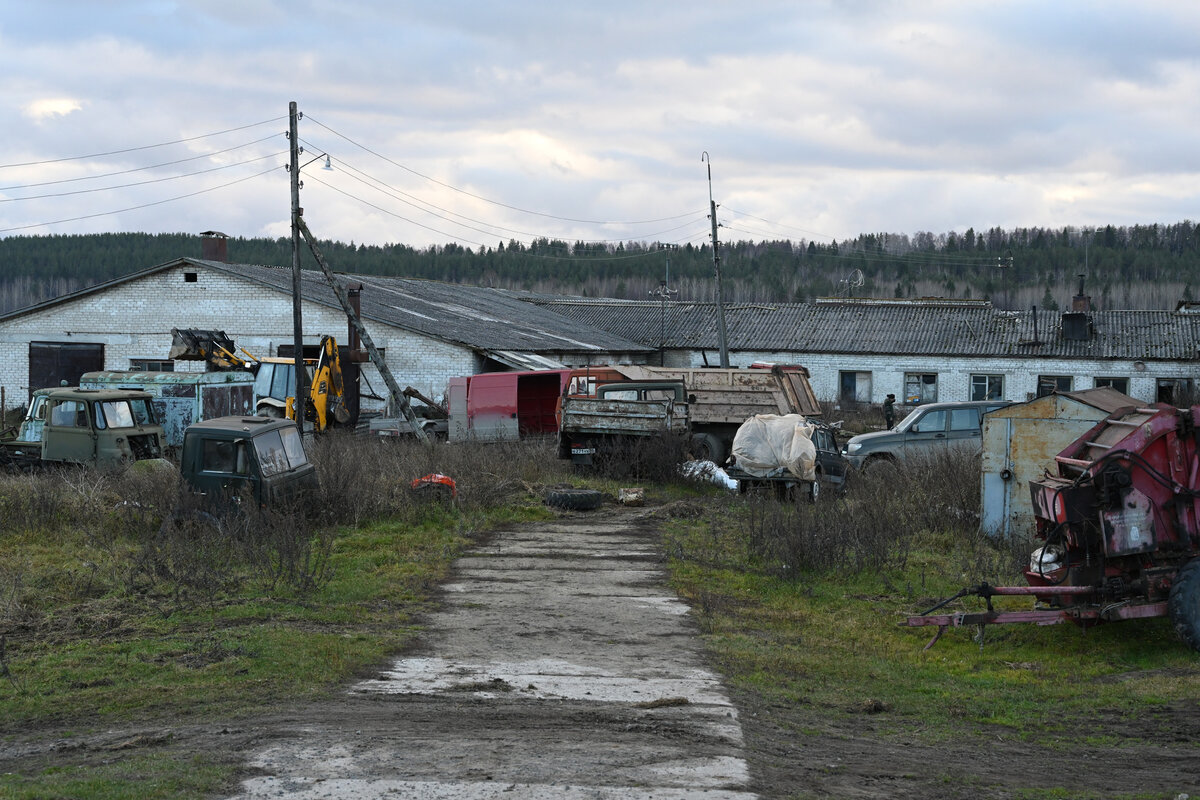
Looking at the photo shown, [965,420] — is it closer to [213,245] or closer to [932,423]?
[932,423]

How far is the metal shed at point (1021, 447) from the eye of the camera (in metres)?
13.0

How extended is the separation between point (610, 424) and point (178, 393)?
9541 millimetres

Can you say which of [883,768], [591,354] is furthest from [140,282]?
[883,768]

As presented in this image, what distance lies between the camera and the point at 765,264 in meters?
146

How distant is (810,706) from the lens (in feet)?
24.2

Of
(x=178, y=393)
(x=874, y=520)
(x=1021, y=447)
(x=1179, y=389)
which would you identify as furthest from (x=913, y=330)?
(x=874, y=520)

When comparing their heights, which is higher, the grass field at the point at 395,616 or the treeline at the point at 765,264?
the treeline at the point at 765,264

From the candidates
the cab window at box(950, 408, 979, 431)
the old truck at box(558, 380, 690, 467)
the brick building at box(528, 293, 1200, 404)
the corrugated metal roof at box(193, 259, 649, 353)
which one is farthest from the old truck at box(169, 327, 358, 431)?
the brick building at box(528, 293, 1200, 404)

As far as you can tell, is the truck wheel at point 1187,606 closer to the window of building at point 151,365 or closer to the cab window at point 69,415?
the cab window at point 69,415

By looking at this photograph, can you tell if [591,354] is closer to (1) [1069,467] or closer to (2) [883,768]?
(1) [1069,467]

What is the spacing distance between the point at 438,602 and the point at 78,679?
380 cm

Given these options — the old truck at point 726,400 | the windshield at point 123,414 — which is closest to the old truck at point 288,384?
the windshield at point 123,414

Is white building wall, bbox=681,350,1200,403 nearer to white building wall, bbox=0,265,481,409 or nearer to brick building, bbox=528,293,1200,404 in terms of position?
brick building, bbox=528,293,1200,404

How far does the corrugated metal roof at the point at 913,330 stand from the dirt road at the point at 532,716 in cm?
3625
